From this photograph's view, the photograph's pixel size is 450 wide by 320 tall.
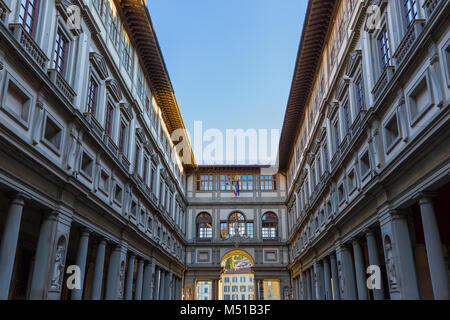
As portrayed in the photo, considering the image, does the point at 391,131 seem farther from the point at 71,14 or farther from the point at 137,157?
the point at 137,157

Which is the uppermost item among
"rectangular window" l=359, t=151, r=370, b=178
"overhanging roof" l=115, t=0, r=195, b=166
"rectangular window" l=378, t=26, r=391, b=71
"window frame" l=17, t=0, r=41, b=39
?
"overhanging roof" l=115, t=0, r=195, b=166

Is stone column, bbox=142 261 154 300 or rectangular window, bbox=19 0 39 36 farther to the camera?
stone column, bbox=142 261 154 300

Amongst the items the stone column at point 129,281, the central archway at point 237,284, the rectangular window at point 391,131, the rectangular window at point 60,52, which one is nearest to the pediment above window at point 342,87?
the rectangular window at point 391,131

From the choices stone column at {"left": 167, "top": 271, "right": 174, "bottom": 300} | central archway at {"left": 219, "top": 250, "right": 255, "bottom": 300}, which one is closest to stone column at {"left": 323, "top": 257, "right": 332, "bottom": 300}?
stone column at {"left": 167, "top": 271, "right": 174, "bottom": 300}

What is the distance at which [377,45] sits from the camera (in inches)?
839

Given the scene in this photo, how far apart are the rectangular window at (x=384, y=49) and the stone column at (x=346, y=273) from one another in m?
12.7

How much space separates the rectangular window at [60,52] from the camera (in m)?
19.5

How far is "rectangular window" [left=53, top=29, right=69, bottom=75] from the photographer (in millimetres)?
19469

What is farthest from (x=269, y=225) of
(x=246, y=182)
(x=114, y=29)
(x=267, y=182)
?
(x=114, y=29)

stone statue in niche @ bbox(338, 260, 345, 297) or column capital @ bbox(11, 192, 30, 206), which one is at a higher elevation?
column capital @ bbox(11, 192, 30, 206)

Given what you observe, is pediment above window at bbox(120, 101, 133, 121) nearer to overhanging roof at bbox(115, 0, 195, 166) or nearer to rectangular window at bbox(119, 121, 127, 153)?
rectangular window at bbox(119, 121, 127, 153)

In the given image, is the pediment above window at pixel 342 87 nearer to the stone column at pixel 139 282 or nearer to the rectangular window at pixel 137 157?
the rectangular window at pixel 137 157

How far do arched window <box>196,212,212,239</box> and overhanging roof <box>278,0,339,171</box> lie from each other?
1464 cm
